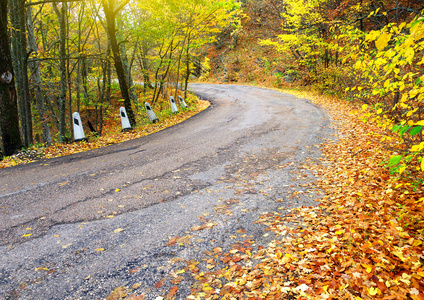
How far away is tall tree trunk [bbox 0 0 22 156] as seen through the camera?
7.57m

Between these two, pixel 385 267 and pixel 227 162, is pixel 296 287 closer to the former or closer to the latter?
pixel 385 267

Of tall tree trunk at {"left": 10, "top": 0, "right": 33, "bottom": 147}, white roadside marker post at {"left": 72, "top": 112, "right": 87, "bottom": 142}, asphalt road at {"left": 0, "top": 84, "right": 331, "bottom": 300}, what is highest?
tall tree trunk at {"left": 10, "top": 0, "right": 33, "bottom": 147}

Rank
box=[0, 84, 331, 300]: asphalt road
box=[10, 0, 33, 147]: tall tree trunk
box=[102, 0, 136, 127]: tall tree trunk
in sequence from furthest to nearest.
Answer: box=[102, 0, 136, 127]: tall tree trunk
box=[10, 0, 33, 147]: tall tree trunk
box=[0, 84, 331, 300]: asphalt road

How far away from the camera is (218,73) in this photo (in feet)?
108

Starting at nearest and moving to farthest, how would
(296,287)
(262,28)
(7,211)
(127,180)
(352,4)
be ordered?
(296,287), (7,211), (127,180), (352,4), (262,28)

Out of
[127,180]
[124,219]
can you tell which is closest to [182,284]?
[124,219]

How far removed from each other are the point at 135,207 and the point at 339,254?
317 centimetres

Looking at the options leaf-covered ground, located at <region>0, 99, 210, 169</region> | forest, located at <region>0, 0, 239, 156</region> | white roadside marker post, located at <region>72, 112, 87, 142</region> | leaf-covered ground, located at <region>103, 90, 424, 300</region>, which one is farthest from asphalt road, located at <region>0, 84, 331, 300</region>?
forest, located at <region>0, 0, 239, 156</region>

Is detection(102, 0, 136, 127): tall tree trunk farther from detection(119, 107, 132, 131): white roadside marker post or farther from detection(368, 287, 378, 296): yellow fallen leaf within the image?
detection(368, 287, 378, 296): yellow fallen leaf

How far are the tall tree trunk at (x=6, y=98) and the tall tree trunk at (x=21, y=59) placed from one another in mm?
997

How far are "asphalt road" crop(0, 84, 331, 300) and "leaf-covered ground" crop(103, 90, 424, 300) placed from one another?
24 cm

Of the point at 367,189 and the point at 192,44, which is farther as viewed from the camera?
the point at 192,44

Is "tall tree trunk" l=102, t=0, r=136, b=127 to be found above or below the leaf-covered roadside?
above

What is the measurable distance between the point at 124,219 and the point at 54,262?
106 centimetres
